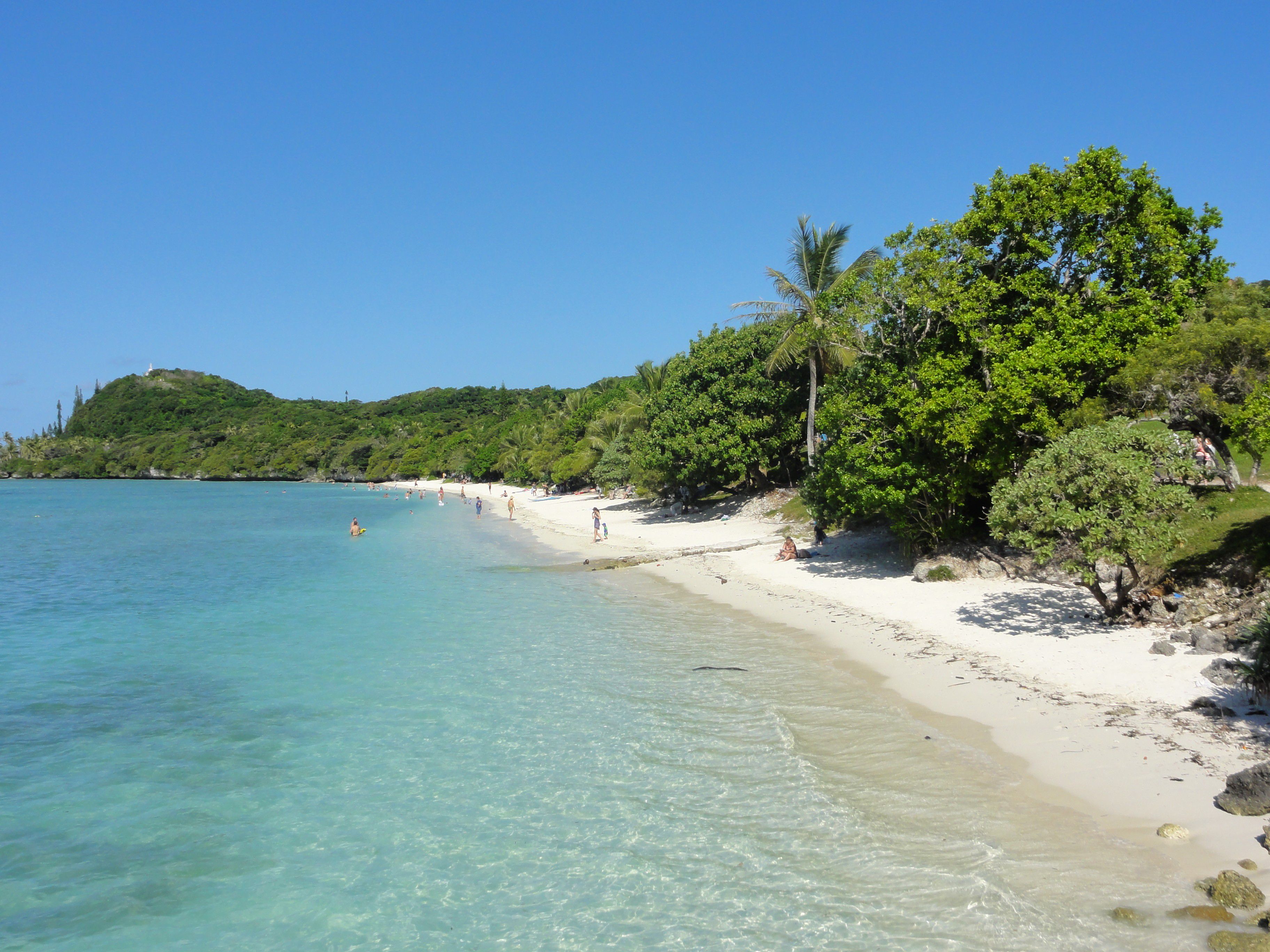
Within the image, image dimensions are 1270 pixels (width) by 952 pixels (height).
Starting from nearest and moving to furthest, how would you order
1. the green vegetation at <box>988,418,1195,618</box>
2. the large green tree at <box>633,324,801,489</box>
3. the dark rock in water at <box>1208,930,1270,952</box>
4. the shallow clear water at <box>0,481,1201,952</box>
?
1. the dark rock in water at <box>1208,930,1270,952</box>
2. the shallow clear water at <box>0,481,1201,952</box>
3. the green vegetation at <box>988,418,1195,618</box>
4. the large green tree at <box>633,324,801,489</box>

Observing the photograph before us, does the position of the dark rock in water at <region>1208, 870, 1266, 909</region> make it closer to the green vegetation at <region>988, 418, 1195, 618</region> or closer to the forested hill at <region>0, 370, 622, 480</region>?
the green vegetation at <region>988, 418, 1195, 618</region>

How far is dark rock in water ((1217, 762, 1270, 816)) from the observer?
670 cm

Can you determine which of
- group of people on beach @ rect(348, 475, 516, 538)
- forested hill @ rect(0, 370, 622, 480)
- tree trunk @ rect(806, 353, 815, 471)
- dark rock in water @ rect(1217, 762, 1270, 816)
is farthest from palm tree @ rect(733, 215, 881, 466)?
forested hill @ rect(0, 370, 622, 480)

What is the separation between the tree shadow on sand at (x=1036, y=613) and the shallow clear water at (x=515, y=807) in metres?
3.49

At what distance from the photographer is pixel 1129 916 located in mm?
5742

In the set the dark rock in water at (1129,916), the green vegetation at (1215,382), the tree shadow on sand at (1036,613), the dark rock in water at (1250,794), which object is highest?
the green vegetation at (1215,382)

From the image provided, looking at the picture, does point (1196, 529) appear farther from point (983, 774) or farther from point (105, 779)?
point (105, 779)

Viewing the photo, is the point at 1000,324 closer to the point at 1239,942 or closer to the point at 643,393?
the point at 1239,942

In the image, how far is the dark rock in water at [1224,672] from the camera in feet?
30.9

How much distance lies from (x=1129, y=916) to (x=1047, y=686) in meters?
5.59

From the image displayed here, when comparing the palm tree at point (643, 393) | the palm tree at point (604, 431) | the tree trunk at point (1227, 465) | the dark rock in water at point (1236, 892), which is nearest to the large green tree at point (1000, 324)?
the tree trunk at point (1227, 465)

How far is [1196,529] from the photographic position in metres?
14.5

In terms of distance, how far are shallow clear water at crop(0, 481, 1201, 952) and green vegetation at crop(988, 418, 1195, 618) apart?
4178mm

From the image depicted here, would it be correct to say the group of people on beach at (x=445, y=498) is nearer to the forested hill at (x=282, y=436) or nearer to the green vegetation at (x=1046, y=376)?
the forested hill at (x=282, y=436)
